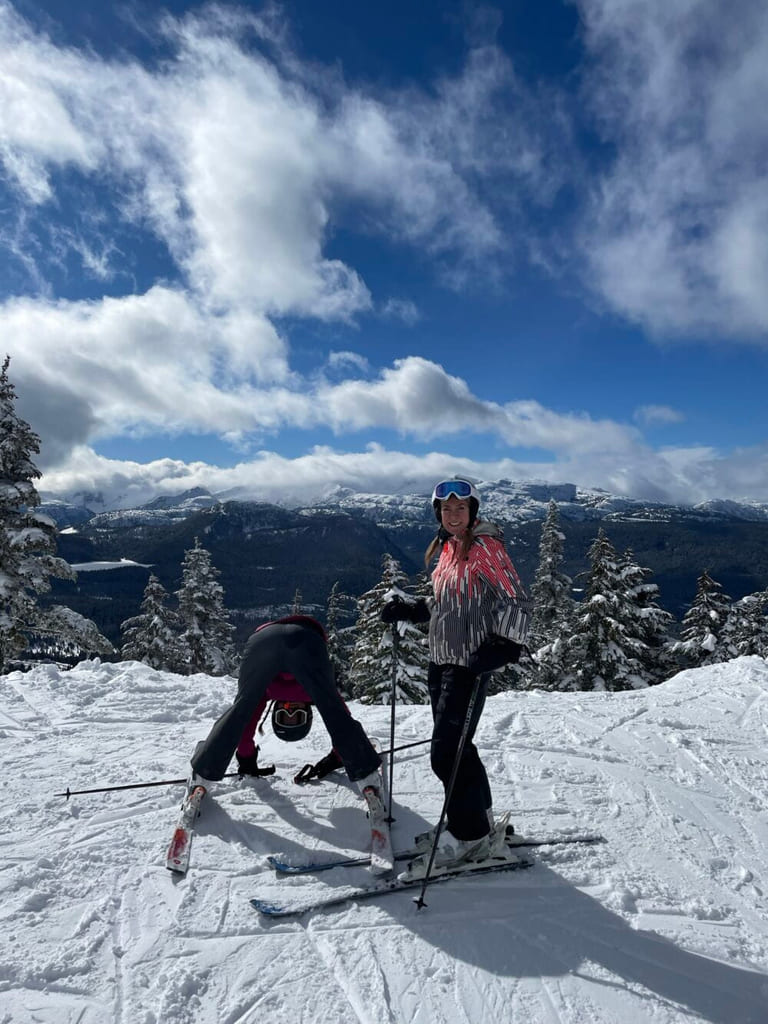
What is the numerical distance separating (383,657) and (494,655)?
1572 cm

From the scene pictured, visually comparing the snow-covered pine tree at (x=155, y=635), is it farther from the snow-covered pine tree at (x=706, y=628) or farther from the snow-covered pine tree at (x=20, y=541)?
the snow-covered pine tree at (x=706, y=628)

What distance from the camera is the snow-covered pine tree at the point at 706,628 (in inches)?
837

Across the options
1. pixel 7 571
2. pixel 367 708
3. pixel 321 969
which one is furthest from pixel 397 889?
pixel 7 571

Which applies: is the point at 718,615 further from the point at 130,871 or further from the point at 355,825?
the point at 130,871

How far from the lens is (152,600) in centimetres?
2575

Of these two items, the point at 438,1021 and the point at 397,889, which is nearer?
the point at 438,1021

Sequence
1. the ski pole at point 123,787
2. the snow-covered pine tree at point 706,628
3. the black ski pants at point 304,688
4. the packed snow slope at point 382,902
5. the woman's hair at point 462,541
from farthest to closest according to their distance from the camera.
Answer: the snow-covered pine tree at point 706,628 < the ski pole at point 123,787 < the black ski pants at point 304,688 < the woman's hair at point 462,541 < the packed snow slope at point 382,902

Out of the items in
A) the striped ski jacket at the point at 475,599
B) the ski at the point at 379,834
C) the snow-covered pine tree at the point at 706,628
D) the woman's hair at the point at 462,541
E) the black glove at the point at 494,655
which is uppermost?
the woman's hair at the point at 462,541

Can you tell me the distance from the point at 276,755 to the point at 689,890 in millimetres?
3621

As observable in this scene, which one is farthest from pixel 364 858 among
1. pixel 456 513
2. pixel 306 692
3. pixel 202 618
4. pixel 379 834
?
pixel 202 618

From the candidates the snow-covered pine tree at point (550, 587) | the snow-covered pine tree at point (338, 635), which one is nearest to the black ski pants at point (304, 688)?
the snow-covered pine tree at point (338, 635)

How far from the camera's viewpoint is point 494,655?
310cm

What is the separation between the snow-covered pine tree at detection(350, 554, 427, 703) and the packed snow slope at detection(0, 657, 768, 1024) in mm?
11442

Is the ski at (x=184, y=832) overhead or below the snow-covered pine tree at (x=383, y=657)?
overhead
